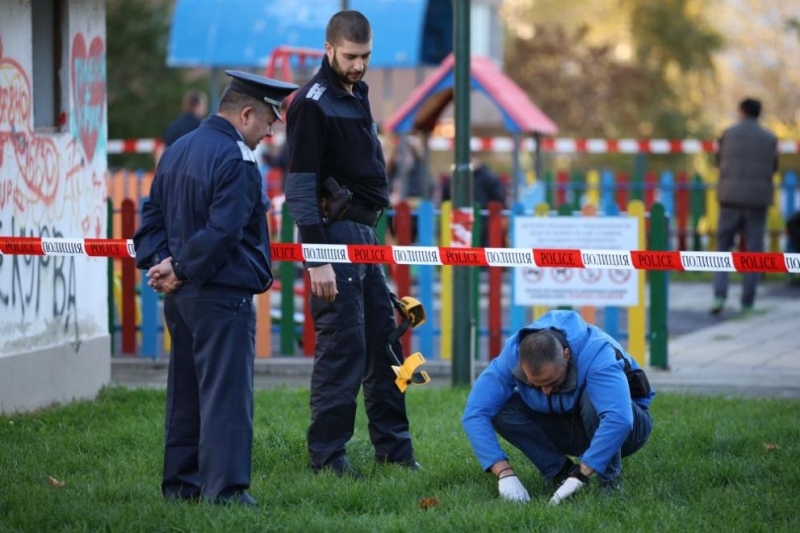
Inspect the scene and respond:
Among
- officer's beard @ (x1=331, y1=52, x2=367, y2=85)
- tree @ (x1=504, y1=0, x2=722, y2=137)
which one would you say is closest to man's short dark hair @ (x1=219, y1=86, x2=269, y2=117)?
officer's beard @ (x1=331, y1=52, x2=367, y2=85)

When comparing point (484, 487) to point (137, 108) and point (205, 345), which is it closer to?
point (205, 345)

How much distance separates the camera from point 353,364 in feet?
20.7

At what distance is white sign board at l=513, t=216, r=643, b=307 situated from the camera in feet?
33.4

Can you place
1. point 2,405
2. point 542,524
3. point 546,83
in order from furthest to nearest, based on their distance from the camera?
point 546,83, point 2,405, point 542,524

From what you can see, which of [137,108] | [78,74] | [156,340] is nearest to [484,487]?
[78,74]

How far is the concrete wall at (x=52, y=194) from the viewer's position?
7727 mm

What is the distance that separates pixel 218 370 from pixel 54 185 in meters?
3.34

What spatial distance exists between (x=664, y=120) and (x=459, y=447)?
31948 millimetres

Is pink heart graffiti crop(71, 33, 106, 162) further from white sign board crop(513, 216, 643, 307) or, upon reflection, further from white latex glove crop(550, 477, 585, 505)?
white latex glove crop(550, 477, 585, 505)

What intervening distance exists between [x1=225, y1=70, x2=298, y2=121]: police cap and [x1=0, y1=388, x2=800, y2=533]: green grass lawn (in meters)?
1.65

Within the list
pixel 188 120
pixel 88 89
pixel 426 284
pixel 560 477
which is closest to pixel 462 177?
pixel 426 284

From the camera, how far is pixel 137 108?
2684 centimetres

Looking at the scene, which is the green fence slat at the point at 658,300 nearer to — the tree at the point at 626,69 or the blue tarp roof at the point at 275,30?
the blue tarp roof at the point at 275,30

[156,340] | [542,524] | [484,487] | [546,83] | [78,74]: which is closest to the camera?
[542,524]
